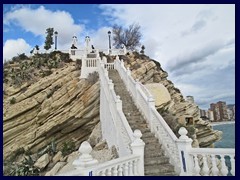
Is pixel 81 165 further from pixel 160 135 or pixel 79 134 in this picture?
pixel 79 134

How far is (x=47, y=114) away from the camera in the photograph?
43.8ft

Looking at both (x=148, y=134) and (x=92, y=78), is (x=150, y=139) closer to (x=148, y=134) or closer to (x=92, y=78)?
(x=148, y=134)

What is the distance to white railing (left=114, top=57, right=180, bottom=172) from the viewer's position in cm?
626

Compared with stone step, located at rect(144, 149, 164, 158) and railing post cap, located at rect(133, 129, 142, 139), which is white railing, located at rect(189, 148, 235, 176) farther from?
stone step, located at rect(144, 149, 164, 158)

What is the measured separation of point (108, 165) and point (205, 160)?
2119mm

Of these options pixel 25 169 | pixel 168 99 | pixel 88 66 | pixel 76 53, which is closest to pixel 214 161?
pixel 168 99

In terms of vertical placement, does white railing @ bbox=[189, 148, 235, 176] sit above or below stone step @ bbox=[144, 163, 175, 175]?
above

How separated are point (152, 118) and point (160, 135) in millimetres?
883

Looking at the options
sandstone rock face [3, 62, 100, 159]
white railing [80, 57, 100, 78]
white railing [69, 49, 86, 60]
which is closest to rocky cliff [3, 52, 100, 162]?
sandstone rock face [3, 62, 100, 159]

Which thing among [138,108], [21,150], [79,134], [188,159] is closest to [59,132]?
[79,134]

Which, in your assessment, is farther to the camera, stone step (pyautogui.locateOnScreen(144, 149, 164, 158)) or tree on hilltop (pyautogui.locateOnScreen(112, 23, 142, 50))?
tree on hilltop (pyautogui.locateOnScreen(112, 23, 142, 50))

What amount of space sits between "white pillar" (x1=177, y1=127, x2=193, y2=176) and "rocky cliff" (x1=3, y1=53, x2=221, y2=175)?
623 cm

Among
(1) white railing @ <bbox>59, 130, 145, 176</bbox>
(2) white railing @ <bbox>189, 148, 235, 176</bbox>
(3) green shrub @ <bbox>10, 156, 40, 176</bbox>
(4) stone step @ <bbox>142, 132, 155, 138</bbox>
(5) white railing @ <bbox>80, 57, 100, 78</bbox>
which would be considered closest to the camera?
(1) white railing @ <bbox>59, 130, 145, 176</bbox>

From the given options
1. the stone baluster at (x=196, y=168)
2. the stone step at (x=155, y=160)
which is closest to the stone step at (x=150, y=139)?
the stone step at (x=155, y=160)
